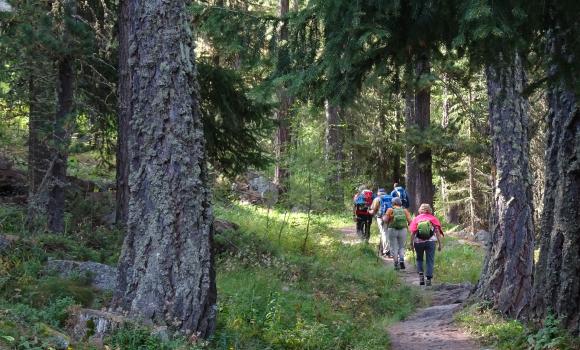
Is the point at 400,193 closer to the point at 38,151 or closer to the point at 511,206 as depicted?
the point at 511,206

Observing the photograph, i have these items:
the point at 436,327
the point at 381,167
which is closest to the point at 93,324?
the point at 436,327

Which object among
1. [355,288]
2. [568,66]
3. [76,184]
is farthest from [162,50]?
[76,184]

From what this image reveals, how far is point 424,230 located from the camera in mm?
12500

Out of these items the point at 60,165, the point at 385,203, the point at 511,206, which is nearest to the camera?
the point at 511,206

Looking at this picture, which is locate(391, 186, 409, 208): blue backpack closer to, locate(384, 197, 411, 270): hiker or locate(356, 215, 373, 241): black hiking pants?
locate(356, 215, 373, 241): black hiking pants

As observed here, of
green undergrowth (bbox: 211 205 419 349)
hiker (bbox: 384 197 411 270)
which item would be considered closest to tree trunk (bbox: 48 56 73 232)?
green undergrowth (bbox: 211 205 419 349)

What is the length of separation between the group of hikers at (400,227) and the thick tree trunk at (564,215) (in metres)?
5.33

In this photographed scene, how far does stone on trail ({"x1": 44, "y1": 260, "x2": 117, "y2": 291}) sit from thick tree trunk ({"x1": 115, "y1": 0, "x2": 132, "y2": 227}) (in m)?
2.67

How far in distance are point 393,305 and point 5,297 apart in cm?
696

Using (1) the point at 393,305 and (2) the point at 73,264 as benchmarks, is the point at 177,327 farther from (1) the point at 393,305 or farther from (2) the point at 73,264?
(1) the point at 393,305

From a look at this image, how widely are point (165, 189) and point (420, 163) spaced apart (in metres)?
15.2

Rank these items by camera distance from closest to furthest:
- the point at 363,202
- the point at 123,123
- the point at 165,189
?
the point at 165,189
the point at 123,123
the point at 363,202

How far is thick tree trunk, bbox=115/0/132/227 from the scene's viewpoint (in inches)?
395

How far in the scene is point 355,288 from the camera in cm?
1139
